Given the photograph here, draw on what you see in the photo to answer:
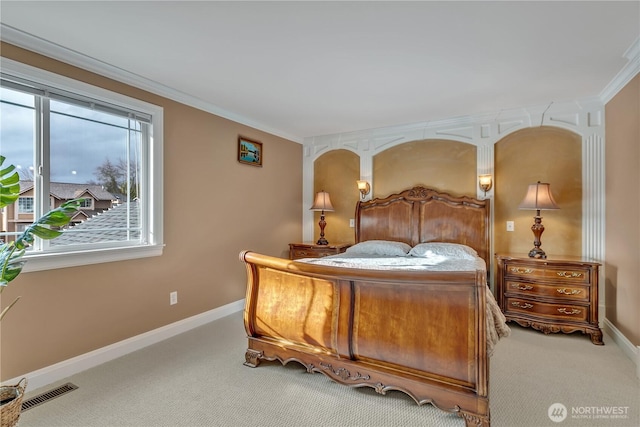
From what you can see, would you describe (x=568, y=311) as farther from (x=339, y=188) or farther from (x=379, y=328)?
(x=339, y=188)

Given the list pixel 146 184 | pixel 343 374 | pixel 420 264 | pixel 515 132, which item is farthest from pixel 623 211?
pixel 146 184

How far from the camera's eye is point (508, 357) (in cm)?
269

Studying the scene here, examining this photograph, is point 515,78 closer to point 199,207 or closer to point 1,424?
point 199,207

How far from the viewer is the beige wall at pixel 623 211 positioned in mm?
2600

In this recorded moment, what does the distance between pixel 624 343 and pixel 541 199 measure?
4.60 feet

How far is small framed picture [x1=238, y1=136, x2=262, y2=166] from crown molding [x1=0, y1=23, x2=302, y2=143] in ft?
1.08

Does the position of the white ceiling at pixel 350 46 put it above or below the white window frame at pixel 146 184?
above

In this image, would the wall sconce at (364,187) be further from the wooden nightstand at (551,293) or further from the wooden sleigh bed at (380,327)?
the wooden sleigh bed at (380,327)

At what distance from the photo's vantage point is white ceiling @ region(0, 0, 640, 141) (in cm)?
189

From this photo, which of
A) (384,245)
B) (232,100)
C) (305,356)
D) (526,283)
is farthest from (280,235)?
(526,283)

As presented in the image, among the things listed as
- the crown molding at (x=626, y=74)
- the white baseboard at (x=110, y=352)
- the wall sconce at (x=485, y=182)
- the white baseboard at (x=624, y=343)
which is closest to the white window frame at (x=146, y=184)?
the white baseboard at (x=110, y=352)

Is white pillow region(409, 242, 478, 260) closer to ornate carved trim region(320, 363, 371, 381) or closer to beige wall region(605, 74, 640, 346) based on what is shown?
beige wall region(605, 74, 640, 346)

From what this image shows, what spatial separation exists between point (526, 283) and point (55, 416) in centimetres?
396

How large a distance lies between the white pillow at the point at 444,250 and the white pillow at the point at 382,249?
12 cm
